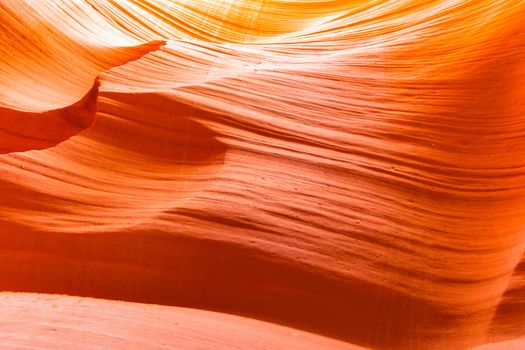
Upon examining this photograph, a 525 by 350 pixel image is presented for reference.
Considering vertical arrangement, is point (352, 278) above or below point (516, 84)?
below

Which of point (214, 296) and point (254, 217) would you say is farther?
point (254, 217)

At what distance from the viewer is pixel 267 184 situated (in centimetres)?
300

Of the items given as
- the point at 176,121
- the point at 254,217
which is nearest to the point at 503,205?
the point at 254,217

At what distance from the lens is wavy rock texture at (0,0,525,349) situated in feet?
8.17

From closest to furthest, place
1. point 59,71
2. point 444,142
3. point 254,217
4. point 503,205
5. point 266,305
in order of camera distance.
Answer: point 266,305 → point 254,217 → point 503,205 → point 444,142 → point 59,71

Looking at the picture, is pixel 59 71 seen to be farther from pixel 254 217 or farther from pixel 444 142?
pixel 444 142

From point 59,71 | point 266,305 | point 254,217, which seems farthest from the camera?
point 59,71

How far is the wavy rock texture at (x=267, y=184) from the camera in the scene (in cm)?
249

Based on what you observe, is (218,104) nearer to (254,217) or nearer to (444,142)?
(254,217)

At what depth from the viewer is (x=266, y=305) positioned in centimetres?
254

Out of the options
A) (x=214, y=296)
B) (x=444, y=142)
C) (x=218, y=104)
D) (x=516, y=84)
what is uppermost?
(x=516, y=84)

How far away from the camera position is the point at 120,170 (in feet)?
10.5

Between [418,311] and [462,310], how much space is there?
0.19 metres

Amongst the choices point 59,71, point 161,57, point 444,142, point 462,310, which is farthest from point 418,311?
point 59,71
